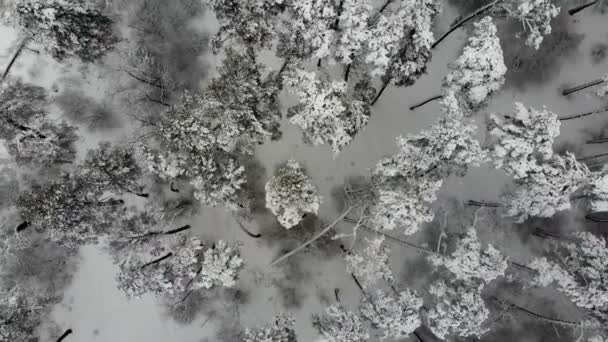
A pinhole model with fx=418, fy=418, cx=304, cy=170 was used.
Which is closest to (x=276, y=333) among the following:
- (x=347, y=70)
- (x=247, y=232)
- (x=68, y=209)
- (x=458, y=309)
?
(x=247, y=232)

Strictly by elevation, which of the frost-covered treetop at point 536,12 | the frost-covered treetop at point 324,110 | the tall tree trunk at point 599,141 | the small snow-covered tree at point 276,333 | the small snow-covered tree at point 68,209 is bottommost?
the small snow-covered tree at point 276,333

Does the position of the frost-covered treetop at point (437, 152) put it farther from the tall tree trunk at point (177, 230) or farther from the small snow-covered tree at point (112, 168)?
the small snow-covered tree at point (112, 168)

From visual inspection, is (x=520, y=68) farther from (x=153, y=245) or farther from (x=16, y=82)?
(x=16, y=82)

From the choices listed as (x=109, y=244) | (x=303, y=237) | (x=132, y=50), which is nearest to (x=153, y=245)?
(x=109, y=244)

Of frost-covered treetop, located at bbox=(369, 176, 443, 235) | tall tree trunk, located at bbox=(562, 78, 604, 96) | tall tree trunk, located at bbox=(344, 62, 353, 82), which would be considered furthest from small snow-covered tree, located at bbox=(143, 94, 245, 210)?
tall tree trunk, located at bbox=(562, 78, 604, 96)

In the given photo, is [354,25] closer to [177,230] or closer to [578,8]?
[177,230]

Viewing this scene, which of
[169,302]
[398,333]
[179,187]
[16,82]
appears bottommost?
[169,302]

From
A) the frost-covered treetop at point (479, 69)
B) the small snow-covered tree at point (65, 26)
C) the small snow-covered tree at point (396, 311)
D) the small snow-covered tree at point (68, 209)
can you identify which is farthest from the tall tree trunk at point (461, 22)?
the small snow-covered tree at point (68, 209)
